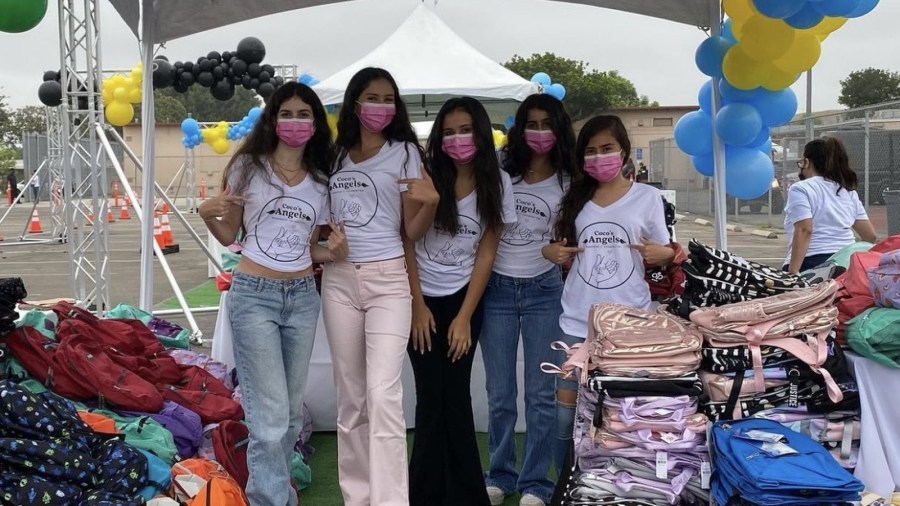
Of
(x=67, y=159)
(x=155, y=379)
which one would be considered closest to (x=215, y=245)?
(x=67, y=159)

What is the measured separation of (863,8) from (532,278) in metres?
2.08

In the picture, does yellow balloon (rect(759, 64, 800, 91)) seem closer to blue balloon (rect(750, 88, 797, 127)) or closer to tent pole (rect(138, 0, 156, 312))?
blue balloon (rect(750, 88, 797, 127))

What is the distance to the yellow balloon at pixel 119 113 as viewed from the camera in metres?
12.0

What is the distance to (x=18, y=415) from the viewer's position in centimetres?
273

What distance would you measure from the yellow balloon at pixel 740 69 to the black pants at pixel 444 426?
6.71 feet

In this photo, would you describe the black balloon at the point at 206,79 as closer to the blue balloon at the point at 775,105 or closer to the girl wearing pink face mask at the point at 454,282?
the blue balloon at the point at 775,105

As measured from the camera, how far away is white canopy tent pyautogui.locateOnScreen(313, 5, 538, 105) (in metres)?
11.0

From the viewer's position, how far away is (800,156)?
57.8 feet

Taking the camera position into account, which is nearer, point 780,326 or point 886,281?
point 780,326

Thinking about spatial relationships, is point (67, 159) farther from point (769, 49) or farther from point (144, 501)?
point (769, 49)

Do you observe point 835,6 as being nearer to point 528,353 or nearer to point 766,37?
point 766,37

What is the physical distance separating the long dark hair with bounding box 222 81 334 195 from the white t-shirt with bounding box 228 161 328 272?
0.09 ft

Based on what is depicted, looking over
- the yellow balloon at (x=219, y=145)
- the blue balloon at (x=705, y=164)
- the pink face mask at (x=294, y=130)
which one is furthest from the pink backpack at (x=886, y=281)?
the yellow balloon at (x=219, y=145)

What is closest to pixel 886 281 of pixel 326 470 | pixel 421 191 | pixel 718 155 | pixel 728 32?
pixel 421 191
